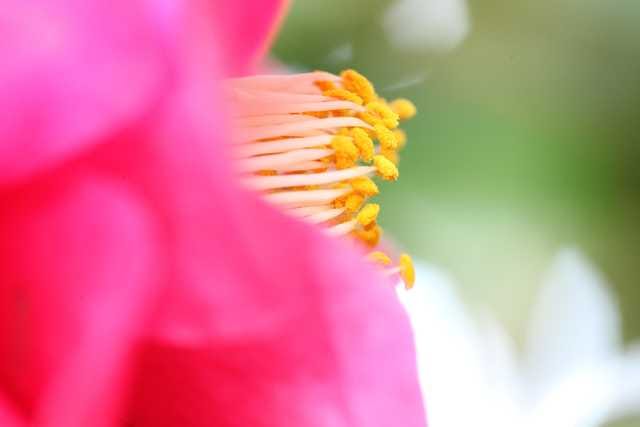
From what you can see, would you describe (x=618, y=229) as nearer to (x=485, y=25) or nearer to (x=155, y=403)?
(x=485, y=25)

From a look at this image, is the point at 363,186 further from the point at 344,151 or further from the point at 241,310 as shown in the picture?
the point at 241,310

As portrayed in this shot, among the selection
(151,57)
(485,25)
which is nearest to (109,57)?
(151,57)

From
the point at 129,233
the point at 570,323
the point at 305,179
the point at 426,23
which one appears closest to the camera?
the point at 129,233

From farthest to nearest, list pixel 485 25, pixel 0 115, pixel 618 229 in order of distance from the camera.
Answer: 1. pixel 618 229
2. pixel 485 25
3. pixel 0 115

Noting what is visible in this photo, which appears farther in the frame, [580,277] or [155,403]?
[580,277]

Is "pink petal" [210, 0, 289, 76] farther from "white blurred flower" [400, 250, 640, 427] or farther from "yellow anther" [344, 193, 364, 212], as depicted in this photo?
"white blurred flower" [400, 250, 640, 427]

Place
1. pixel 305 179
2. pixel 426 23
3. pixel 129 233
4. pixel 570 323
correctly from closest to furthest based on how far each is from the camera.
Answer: pixel 129 233 < pixel 305 179 < pixel 426 23 < pixel 570 323

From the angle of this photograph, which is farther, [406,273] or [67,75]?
[406,273]

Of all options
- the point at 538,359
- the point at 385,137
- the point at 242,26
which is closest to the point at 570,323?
the point at 538,359
